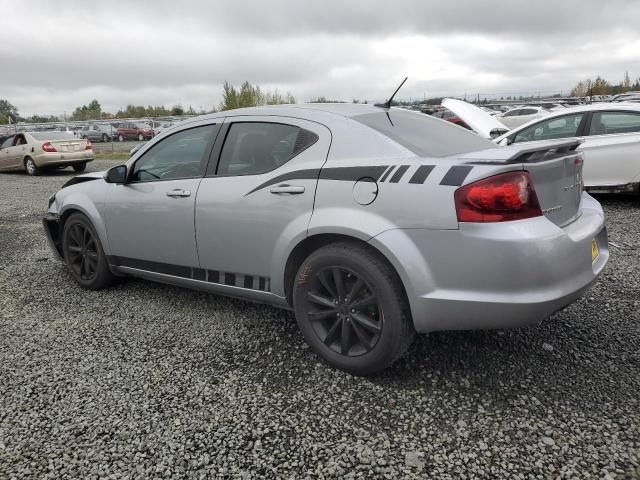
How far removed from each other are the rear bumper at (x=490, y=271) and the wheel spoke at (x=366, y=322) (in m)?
0.23

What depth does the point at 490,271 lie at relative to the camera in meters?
2.35

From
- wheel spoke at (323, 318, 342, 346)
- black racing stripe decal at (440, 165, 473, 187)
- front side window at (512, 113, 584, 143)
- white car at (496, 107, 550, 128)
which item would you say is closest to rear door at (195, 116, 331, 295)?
wheel spoke at (323, 318, 342, 346)

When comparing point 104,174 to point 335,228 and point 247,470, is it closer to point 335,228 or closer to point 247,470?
point 335,228

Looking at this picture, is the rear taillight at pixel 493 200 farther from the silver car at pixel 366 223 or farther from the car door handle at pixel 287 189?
the car door handle at pixel 287 189

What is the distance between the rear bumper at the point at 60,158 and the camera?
14.6 m

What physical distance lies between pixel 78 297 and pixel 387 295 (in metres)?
2.96

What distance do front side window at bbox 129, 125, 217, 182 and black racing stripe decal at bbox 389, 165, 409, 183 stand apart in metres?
1.49

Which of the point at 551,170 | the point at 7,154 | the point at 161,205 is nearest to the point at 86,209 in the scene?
the point at 161,205

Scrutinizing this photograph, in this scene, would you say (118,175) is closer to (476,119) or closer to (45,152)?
(476,119)

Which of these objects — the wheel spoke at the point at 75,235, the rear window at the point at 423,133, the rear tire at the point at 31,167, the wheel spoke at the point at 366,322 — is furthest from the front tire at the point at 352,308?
the rear tire at the point at 31,167

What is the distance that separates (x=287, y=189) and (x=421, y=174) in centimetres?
81

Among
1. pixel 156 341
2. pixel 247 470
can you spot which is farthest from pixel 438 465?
pixel 156 341

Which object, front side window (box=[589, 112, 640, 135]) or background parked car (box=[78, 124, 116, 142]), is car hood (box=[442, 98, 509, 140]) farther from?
background parked car (box=[78, 124, 116, 142])

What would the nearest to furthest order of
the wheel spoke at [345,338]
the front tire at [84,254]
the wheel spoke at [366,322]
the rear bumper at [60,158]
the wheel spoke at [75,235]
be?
the wheel spoke at [366,322], the wheel spoke at [345,338], the front tire at [84,254], the wheel spoke at [75,235], the rear bumper at [60,158]
